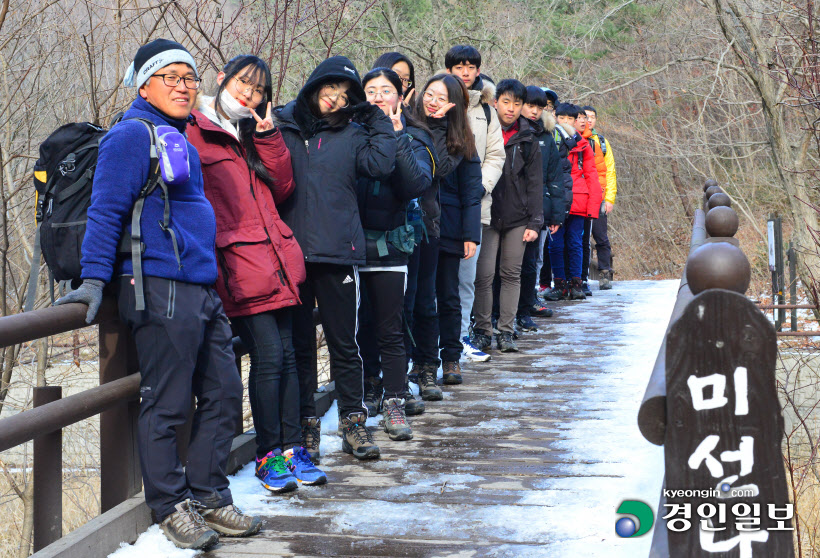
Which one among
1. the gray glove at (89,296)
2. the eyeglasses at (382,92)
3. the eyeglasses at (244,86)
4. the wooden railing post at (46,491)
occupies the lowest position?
the wooden railing post at (46,491)

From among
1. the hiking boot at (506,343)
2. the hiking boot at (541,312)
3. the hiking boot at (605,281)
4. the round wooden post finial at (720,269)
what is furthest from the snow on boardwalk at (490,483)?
the hiking boot at (605,281)

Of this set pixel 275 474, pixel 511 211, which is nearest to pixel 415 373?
pixel 511 211

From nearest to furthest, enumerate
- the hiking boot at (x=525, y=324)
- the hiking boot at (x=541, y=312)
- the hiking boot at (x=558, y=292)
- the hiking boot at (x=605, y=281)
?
1. the hiking boot at (x=525, y=324)
2. the hiking boot at (x=541, y=312)
3. the hiking boot at (x=558, y=292)
4. the hiking boot at (x=605, y=281)

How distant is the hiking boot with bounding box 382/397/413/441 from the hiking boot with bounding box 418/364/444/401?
2.52 feet

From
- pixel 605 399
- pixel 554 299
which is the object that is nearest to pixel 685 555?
pixel 605 399

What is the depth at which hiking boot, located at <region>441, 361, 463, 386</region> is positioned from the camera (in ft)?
21.0

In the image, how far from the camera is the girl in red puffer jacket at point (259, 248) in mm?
3902

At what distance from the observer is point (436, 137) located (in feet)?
18.4

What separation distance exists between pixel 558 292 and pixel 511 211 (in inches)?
150

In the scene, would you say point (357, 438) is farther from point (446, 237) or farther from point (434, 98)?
point (434, 98)

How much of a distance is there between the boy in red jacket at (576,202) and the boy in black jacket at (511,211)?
103 inches

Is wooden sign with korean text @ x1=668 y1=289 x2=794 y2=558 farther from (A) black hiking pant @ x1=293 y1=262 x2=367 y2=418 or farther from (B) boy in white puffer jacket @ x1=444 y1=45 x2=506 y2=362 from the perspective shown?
(B) boy in white puffer jacket @ x1=444 y1=45 x2=506 y2=362

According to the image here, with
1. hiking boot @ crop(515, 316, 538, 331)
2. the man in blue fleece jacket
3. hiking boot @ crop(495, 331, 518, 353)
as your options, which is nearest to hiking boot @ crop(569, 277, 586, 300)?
hiking boot @ crop(515, 316, 538, 331)

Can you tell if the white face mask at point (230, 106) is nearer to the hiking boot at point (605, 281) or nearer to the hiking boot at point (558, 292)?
the hiking boot at point (558, 292)
